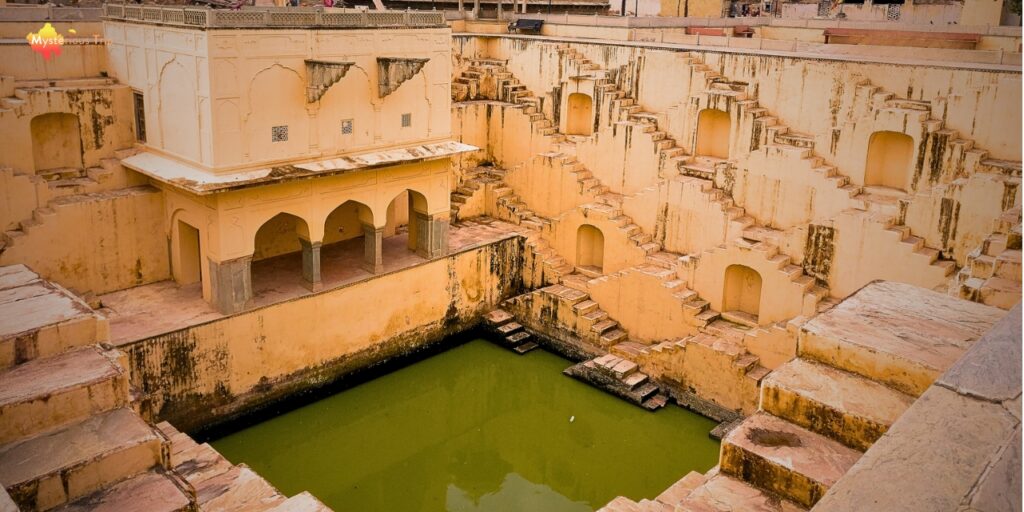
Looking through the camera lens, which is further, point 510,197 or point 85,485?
point 510,197

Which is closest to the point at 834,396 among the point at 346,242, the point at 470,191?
the point at 346,242

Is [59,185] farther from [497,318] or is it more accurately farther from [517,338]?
[517,338]

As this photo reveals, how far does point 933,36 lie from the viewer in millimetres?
17203

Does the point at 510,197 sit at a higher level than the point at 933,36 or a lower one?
lower

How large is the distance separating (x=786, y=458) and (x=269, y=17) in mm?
10358

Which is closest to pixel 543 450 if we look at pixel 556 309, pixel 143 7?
pixel 556 309

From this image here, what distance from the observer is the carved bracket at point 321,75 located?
12.8 metres

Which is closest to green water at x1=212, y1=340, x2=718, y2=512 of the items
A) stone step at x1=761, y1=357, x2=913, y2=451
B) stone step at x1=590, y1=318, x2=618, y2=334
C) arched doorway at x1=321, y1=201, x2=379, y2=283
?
stone step at x1=590, y1=318, x2=618, y2=334

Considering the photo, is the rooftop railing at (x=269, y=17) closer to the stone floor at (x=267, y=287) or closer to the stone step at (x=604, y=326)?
the stone floor at (x=267, y=287)

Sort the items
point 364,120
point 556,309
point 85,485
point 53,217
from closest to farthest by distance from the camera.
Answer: point 85,485 < point 53,217 < point 364,120 < point 556,309

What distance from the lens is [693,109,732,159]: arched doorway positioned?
631 inches

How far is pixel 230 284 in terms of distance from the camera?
498 inches

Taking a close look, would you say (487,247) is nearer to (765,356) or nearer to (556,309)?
(556,309)

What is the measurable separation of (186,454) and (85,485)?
3796mm
